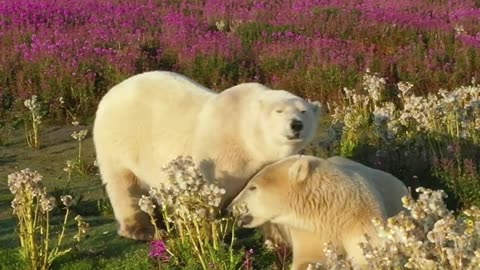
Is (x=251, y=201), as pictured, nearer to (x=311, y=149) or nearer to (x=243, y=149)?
(x=243, y=149)

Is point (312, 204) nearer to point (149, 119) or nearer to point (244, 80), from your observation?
point (149, 119)

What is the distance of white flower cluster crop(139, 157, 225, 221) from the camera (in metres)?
5.23

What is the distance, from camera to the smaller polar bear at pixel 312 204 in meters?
5.15

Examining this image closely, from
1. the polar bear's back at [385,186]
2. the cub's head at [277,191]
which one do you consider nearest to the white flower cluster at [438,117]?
the polar bear's back at [385,186]

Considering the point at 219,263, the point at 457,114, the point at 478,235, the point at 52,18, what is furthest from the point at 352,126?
the point at 52,18

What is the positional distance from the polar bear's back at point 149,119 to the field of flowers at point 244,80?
539 millimetres

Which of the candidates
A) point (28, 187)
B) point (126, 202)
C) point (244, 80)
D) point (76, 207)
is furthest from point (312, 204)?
point (244, 80)

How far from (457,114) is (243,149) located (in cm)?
255

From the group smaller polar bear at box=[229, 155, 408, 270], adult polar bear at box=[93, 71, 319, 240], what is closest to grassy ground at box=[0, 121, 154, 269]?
adult polar bear at box=[93, 71, 319, 240]

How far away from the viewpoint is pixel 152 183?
6.53 m

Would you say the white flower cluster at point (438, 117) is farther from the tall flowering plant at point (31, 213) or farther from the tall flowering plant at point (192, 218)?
the tall flowering plant at point (31, 213)

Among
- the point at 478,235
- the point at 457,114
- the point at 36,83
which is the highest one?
the point at 478,235

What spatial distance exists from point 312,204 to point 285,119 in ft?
1.97

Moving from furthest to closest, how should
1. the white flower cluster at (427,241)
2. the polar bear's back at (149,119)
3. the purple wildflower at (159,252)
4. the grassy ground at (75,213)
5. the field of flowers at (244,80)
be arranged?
the polar bear's back at (149,119)
the grassy ground at (75,213)
the purple wildflower at (159,252)
the field of flowers at (244,80)
the white flower cluster at (427,241)
